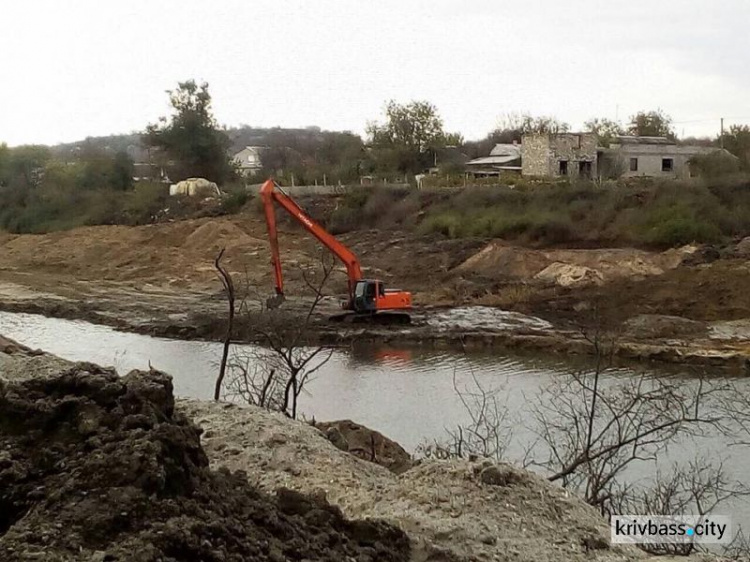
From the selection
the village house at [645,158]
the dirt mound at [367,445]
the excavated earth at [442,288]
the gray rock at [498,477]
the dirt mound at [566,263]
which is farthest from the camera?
the village house at [645,158]

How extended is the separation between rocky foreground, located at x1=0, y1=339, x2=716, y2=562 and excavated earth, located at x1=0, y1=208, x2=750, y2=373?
11.1 meters

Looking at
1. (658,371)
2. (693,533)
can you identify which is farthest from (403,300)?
(693,533)

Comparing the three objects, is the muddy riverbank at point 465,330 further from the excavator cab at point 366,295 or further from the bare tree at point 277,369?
the bare tree at point 277,369

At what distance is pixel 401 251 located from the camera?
32031 mm

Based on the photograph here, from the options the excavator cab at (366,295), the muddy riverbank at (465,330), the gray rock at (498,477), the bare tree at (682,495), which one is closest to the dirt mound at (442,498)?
the gray rock at (498,477)

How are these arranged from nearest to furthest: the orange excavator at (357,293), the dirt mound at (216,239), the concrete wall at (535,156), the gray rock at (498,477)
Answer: the gray rock at (498,477) → the orange excavator at (357,293) → the dirt mound at (216,239) → the concrete wall at (535,156)

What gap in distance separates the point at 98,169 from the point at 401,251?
23333mm

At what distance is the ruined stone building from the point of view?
131 ft

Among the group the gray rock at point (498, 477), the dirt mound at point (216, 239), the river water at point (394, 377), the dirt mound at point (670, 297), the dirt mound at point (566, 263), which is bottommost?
the river water at point (394, 377)

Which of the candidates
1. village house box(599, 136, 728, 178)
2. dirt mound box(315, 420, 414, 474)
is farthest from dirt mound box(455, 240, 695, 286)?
dirt mound box(315, 420, 414, 474)

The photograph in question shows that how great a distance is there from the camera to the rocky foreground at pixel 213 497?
3.77 m

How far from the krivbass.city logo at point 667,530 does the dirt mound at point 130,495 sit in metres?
1.93

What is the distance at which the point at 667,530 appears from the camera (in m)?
6.77

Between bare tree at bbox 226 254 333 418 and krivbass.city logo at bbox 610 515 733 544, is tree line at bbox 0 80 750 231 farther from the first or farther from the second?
krivbass.city logo at bbox 610 515 733 544
